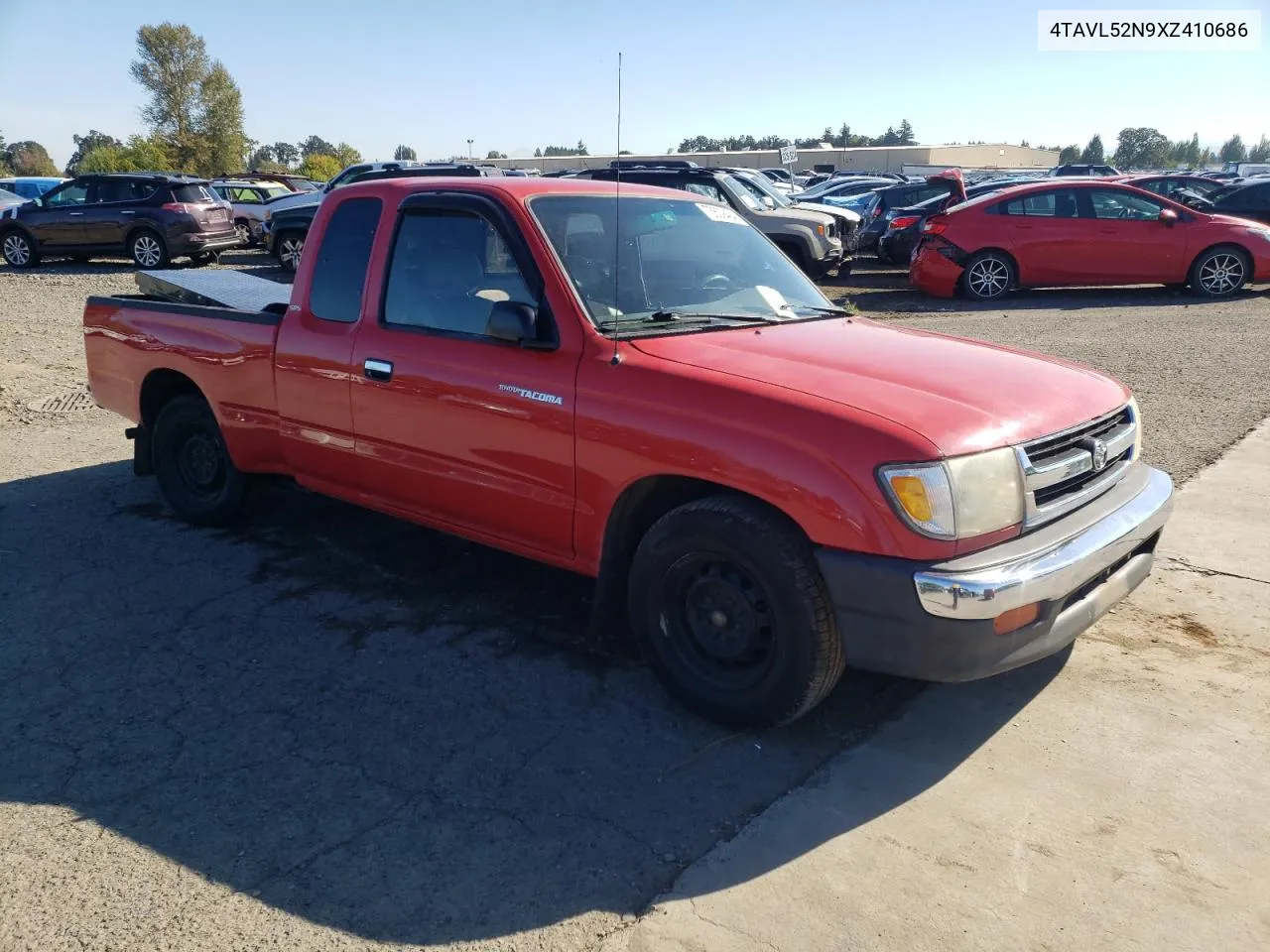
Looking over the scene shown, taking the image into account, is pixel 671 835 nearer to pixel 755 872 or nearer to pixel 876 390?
pixel 755 872

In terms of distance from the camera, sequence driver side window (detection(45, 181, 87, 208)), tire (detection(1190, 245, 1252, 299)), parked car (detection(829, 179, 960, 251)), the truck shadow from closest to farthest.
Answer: the truck shadow, tire (detection(1190, 245, 1252, 299)), driver side window (detection(45, 181, 87, 208)), parked car (detection(829, 179, 960, 251))

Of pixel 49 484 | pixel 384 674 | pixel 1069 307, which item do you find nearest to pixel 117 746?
pixel 384 674

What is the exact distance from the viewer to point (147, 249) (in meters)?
18.3

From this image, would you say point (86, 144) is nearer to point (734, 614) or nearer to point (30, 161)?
point (30, 161)

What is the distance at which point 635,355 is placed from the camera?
12.3 ft

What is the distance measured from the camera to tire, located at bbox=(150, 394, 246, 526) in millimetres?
5633

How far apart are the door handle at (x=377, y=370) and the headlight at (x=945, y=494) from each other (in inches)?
90.2

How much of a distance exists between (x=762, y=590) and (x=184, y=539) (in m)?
3.60

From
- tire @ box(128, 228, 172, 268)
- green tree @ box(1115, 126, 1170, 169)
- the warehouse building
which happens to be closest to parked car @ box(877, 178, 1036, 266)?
tire @ box(128, 228, 172, 268)

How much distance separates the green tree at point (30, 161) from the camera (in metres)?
70.0

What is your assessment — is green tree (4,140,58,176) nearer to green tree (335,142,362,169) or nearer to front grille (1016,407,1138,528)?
green tree (335,142,362,169)

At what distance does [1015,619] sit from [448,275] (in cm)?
266

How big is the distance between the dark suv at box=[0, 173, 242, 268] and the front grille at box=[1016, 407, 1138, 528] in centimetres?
1757

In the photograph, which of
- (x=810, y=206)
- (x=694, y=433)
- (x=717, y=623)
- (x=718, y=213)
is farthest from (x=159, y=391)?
(x=810, y=206)
